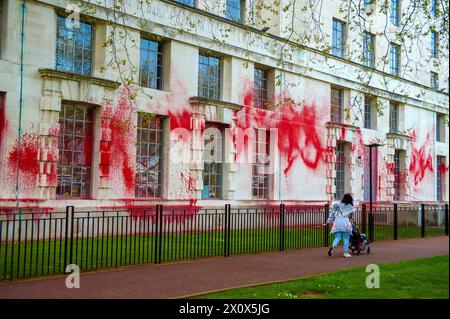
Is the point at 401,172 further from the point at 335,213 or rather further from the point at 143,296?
the point at 143,296

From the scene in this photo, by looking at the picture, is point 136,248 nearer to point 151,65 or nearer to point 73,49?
point 73,49

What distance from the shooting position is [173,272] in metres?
11.4

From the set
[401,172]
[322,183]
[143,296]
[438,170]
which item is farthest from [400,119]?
[143,296]

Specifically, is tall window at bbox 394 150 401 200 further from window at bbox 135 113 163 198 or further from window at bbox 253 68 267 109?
window at bbox 135 113 163 198

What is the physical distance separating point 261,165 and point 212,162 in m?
3.16

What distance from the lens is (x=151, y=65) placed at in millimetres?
21234

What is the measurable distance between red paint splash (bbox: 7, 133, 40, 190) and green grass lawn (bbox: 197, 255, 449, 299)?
1021 centimetres

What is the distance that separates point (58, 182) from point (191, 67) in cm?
740

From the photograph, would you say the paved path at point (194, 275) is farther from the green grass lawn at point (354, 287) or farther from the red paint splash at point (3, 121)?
the red paint splash at point (3, 121)

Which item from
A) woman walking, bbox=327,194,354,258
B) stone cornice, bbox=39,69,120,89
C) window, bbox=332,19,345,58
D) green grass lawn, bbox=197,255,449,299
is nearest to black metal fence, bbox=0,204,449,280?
woman walking, bbox=327,194,354,258

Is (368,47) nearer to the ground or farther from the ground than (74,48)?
nearer to the ground

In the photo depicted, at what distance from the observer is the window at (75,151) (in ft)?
59.8

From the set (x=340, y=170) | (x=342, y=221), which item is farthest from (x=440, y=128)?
(x=342, y=221)

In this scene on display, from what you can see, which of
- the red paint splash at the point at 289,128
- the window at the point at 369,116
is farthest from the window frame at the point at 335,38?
the window at the point at 369,116
